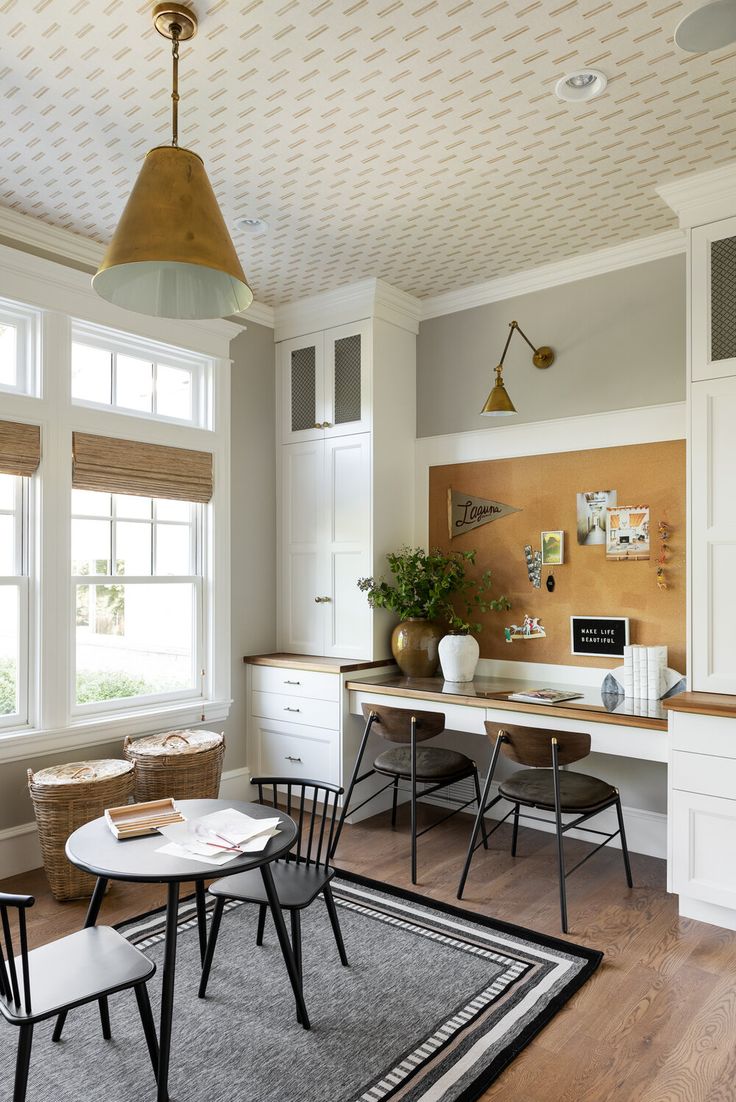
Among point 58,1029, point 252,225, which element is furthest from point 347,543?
point 58,1029

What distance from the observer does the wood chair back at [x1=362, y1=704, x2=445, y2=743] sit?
346 centimetres

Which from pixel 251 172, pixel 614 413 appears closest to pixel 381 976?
pixel 614 413

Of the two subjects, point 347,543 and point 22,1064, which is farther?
point 347,543

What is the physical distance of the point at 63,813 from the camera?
317cm

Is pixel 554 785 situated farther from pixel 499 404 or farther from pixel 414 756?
pixel 499 404

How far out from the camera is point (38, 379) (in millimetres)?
3559

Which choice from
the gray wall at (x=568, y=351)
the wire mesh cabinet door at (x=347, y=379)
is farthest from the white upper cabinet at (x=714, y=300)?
the wire mesh cabinet door at (x=347, y=379)

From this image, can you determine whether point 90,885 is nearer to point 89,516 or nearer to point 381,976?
point 381,976

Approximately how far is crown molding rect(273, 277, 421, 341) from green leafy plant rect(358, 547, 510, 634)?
142cm

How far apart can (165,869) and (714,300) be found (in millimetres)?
2898

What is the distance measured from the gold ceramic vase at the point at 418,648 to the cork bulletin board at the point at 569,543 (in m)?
0.30

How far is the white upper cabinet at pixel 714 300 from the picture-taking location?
302 centimetres

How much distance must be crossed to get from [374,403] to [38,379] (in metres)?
1.76

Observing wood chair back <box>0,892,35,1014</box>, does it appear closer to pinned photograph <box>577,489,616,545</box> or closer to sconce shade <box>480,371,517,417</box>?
sconce shade <box>480,371,517,417</box>
